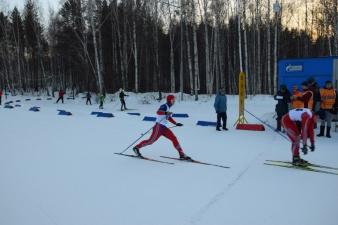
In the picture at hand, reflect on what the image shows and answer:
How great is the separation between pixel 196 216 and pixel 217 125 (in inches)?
339

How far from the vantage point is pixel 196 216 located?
16.4ft

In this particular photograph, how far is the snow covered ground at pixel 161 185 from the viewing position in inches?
198

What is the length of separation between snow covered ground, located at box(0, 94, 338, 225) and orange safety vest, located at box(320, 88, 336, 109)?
103 cm

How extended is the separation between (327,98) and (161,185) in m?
7.30

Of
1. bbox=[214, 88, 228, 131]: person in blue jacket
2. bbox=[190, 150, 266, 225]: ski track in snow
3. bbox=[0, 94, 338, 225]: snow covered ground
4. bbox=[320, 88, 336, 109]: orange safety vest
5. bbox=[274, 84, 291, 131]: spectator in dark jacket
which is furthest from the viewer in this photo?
bbox=[214, 88, 228, 131]: person in blue jacket

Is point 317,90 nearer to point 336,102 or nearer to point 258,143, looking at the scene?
point 336,102

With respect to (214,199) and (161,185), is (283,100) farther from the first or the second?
(214,199)

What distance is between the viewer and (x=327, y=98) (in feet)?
37.7

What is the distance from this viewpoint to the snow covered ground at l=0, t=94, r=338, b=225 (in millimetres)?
5027

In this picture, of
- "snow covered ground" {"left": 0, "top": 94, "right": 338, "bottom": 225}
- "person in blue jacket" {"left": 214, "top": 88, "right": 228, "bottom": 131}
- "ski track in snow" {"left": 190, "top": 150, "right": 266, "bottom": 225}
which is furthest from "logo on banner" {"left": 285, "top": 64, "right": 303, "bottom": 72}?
"ski track in snow" {"left": 190, "top": 150, "right": 266, "bottom": 225}

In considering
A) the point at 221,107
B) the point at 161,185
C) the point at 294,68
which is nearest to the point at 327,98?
the point at 294,68

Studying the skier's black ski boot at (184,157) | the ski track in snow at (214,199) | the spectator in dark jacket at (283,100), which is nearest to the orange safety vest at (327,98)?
the spectator in dark jacket at (283,100)

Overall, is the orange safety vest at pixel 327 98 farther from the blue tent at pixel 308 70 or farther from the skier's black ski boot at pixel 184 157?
the skier's black ski boot at pixel 184 157

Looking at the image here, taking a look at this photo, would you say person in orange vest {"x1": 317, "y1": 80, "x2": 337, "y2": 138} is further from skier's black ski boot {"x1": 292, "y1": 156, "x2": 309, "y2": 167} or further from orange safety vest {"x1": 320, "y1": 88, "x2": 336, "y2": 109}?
skier's black ski boot {"x1": 292, "y1": 156, "x2": 309, "y2": 167}
